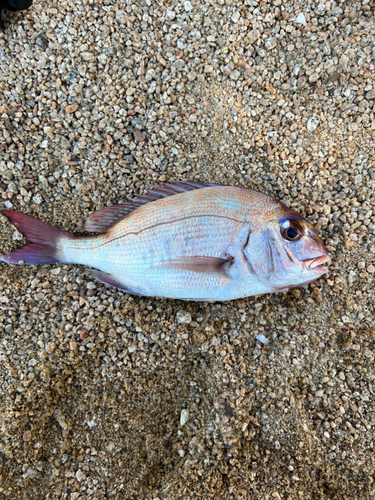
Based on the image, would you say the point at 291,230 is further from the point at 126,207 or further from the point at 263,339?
the point at 126,207

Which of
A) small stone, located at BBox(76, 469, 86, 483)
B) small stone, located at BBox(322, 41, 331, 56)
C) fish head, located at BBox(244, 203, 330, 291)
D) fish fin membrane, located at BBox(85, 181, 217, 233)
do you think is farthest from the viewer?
small stone, located at BBox(322, 41, 331, 56)

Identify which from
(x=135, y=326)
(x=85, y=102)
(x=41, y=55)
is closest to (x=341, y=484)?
(x=135, y=326)

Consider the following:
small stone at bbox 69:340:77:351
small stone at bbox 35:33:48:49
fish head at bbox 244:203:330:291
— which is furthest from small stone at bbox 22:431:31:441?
small stone at bbox 35:33:48:49

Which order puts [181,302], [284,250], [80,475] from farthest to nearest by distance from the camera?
[181,302] < [80,475] < [284,250]

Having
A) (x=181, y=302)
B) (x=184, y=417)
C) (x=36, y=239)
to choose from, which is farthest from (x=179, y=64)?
(x=184, y=417)

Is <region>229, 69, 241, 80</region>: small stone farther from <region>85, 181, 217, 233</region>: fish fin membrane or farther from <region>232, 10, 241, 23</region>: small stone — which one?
<region>85, 181, 217, 233</region>: fish fin membrane

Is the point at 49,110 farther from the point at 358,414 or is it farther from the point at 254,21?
the point at 358,414

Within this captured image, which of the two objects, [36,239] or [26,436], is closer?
[26,436]

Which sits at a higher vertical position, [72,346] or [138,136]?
[138,136]
